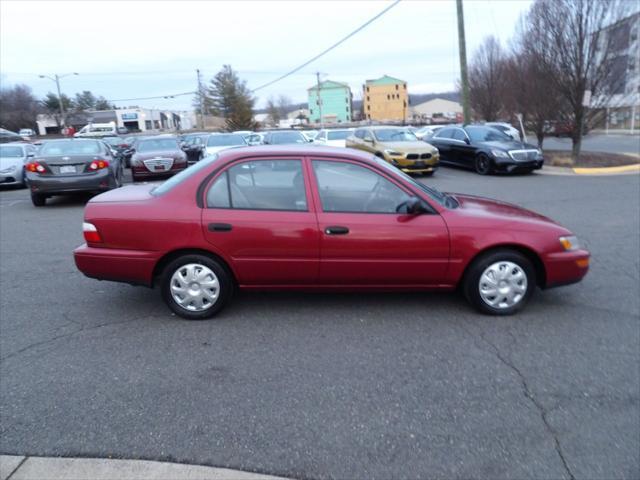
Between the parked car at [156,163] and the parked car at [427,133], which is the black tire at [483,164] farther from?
the parked car at [156,163]

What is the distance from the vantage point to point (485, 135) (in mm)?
15984

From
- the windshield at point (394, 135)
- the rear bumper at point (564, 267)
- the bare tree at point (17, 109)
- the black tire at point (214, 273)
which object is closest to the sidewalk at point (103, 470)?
the black tire at point (214, 273)

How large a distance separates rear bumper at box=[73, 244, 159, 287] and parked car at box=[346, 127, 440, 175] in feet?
34.0

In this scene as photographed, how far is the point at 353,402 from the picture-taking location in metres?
3.12

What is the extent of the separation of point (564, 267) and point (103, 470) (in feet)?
12.9

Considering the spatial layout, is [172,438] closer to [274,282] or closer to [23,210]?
[274,282]

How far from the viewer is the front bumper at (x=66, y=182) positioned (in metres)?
10.3

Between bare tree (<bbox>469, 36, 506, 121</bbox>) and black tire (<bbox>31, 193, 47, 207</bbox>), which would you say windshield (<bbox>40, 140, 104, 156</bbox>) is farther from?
bare tree (<bbox>469, 36, 506, 121</bbox>)

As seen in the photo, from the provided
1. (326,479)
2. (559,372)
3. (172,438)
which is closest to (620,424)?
(559,372)

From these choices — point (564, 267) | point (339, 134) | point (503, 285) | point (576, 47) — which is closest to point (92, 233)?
point (503, 285)

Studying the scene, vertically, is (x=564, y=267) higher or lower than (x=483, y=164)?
lower

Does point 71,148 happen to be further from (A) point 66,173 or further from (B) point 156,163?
(B) point 156,163

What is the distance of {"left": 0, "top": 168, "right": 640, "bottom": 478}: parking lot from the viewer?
266cm

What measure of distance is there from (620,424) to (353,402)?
5.28 feet
